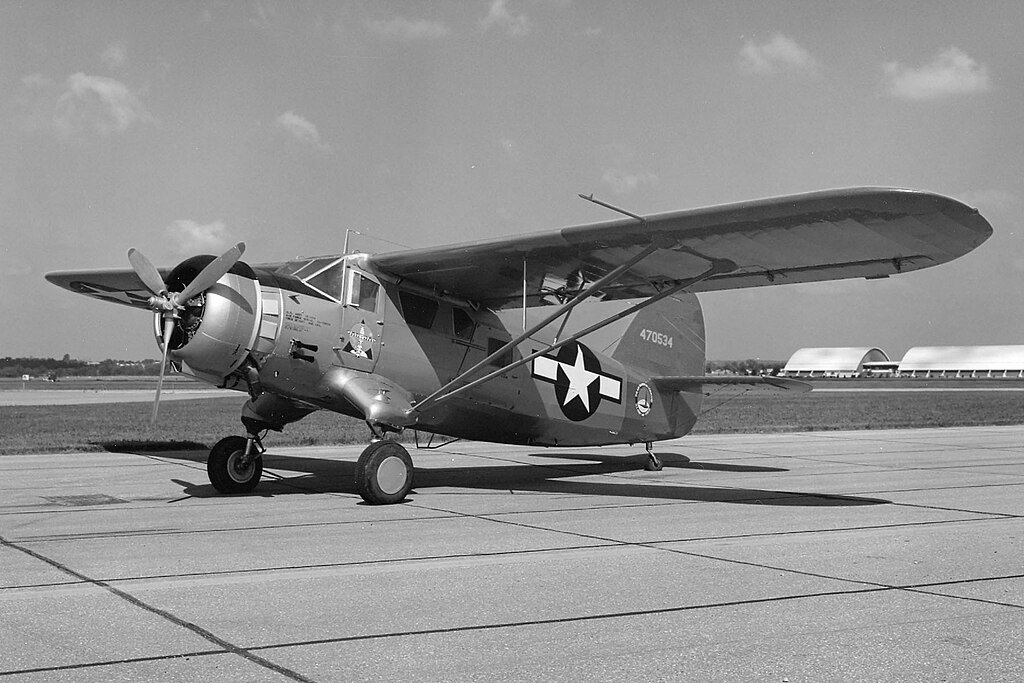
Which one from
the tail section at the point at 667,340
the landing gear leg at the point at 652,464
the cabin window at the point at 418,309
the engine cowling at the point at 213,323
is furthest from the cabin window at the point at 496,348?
the engine cowling at the point at 213,323

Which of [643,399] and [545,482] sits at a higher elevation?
[643,399]

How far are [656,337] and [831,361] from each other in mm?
162517

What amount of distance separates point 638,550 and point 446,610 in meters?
2.53

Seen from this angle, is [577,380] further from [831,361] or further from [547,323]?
[831,361]

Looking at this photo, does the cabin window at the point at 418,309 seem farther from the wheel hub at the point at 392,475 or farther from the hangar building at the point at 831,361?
the hangar building at the point at 831,361

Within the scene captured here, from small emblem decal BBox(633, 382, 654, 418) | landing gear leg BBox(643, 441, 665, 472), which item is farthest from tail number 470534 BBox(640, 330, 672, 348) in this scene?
landing gear leg BBox(643, 441, 665, 472)

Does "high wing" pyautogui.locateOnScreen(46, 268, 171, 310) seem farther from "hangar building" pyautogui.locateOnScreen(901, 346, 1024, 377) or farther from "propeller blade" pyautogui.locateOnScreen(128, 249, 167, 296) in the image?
"hangar building" pyautogui.locateOnScreen(901, 346, 1024, 377)

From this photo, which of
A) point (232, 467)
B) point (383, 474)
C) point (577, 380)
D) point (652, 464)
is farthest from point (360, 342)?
point (652, 464)

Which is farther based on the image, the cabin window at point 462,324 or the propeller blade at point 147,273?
the cabin window at point 462,324

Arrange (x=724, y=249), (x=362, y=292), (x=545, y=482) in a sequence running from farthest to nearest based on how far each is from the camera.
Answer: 1. (x=545, y=482)
2. (x=362, y=292)
3. (x=724, y=249)

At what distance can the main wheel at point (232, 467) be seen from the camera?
11.5m

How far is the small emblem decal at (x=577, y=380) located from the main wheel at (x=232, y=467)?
4047 mm

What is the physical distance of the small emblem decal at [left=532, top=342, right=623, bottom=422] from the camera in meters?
13.9

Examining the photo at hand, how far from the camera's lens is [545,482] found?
13.6m
